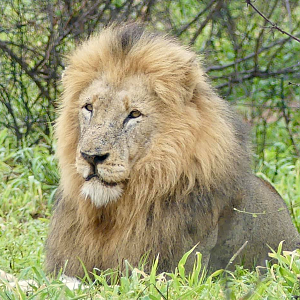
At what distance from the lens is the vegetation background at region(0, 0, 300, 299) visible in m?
7.12

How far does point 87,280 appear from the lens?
14.6ft

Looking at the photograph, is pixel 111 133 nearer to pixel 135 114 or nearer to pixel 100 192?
pixel 135 114

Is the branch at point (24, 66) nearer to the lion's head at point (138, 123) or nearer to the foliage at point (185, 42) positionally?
the foliage at point (185, 42)


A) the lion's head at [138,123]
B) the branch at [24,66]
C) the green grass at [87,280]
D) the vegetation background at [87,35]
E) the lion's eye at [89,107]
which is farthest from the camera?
the branch at [24,66]

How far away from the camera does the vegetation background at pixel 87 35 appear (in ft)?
23.4

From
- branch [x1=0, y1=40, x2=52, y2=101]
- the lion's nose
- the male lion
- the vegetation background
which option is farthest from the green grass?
the lion's nose

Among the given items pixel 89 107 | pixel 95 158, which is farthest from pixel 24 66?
pixel 95 158

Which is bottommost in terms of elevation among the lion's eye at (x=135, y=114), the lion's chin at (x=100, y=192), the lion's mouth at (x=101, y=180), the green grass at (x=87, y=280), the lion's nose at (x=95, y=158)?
the green grass at (x=87, y=280)

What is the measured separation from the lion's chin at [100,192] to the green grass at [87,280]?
46 centimetres

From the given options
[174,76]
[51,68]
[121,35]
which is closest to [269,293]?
[174,76]

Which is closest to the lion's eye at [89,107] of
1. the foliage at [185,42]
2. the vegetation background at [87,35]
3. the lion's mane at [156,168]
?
the lion's mane at [156,168]

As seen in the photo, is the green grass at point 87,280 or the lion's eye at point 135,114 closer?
the green grass at point 87,280

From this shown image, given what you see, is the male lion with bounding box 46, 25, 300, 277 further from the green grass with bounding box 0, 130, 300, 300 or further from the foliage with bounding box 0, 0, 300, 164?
the foliage with bounding box 0, 0, 300, 164

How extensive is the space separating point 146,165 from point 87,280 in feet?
2.83
